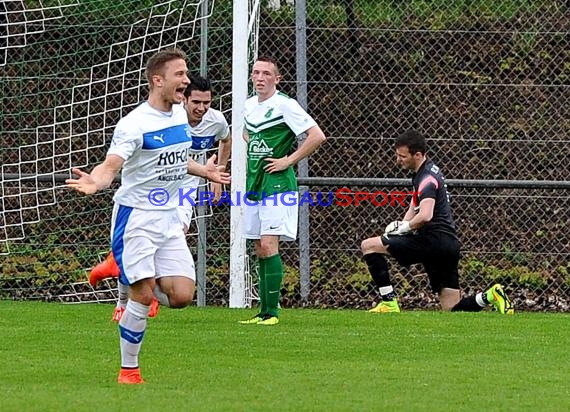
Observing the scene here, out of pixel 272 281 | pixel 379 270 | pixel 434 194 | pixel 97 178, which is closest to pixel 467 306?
pixel 379 270

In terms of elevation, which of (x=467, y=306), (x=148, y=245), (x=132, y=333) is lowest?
(x=467, y=306)

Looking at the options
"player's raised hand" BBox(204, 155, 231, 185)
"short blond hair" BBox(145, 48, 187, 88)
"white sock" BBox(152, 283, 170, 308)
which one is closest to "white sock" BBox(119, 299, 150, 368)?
"white sock" BBox(152, 283, 170, 308)

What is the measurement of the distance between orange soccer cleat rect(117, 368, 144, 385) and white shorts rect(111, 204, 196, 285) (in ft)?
1.60

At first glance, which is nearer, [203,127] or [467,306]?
[203,127]

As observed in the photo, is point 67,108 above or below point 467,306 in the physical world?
above

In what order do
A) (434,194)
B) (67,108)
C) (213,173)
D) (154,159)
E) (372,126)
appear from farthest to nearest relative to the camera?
(372,126), (67,108), (434,194), (213,173), (154,159)

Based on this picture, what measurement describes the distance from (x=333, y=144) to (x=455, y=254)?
147 inches

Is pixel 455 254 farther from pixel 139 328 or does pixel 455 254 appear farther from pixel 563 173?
pixel 139 328

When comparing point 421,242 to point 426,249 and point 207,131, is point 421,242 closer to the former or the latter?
point 426,249

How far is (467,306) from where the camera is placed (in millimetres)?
11820

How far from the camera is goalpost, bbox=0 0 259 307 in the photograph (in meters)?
13.5

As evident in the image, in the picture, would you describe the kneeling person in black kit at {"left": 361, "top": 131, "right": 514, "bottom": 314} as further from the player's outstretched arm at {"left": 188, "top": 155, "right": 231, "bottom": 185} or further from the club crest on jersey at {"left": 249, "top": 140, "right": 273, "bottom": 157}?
the player's outstretched arm at {"left": 188, "top": 155, "right": 231, "bottom": 185}

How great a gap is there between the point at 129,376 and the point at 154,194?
3.59ft

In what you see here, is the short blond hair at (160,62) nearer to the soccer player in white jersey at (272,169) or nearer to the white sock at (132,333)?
the white sock at (132,333)
